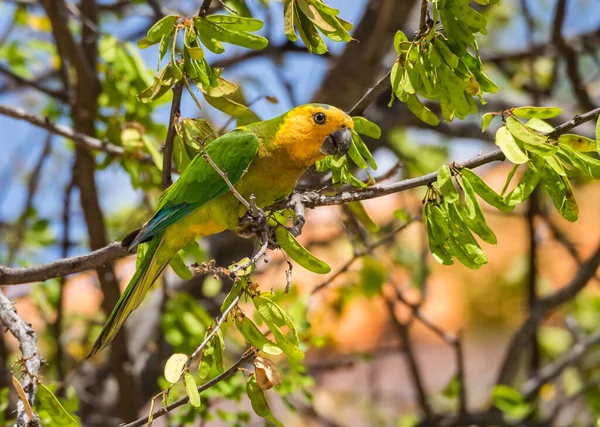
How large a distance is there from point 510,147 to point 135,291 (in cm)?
130

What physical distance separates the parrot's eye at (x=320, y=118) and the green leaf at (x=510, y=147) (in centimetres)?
82

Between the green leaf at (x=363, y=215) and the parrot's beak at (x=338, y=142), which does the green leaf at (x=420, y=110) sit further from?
the green leaf at (x=363, y=215)

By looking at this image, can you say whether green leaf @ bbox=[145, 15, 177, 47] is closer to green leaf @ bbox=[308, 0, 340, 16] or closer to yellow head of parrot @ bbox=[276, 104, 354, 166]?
green leaf @ bbox=[308, 0, 340, 16]

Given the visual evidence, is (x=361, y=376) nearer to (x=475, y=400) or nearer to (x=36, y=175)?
(x=475, y=400)

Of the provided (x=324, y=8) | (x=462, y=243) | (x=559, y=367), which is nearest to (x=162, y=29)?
(x=324, y=8)

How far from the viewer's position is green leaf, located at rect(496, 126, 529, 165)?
1740 mm

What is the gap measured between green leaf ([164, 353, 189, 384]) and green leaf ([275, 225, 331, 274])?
39cm

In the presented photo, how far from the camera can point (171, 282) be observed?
4320mm

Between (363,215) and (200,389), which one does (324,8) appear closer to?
(363,215)

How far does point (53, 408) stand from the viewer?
6.32 feet

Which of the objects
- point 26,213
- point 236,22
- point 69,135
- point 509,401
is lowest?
point 509,401

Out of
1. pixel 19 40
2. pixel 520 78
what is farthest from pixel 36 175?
pixel 520 78

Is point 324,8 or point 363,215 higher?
point 324,8

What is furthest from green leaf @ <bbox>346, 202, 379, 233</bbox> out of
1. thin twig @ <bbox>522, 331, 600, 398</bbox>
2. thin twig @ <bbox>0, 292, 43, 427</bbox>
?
thin twig @ <bbox>522, 331, 600, 398</bbox>
